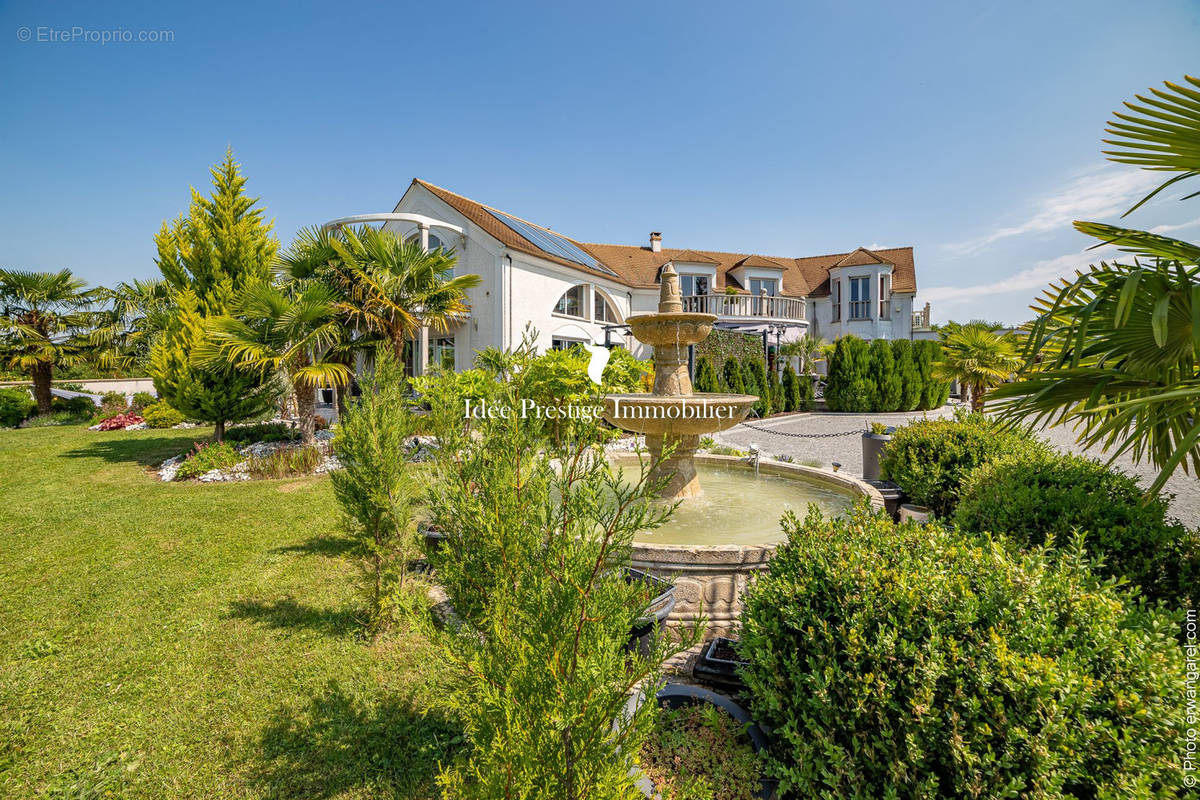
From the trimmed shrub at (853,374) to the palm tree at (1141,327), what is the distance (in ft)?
70.8

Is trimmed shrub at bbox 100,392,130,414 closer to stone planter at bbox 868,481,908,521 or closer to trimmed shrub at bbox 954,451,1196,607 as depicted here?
stone planter at bbox 868,481,908,521

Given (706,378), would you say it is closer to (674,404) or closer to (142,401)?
(674,404)

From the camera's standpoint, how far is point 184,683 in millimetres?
3695

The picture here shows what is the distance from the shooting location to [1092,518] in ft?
10.6

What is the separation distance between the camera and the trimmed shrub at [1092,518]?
9.61 ft

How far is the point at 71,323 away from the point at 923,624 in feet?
98.8

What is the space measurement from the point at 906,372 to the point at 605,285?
1529 centimetres

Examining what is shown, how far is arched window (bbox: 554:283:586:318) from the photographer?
20344 mm

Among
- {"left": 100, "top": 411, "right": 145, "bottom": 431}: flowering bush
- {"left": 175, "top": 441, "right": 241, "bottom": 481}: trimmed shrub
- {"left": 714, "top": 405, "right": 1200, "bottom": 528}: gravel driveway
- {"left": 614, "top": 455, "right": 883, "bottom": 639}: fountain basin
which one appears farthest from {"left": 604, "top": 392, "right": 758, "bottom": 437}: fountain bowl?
{"left": 100, "top": 411, "right": 145, "bottom": 431}: flowering bush

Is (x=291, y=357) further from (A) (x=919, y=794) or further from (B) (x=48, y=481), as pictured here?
(A) (x=919, y=794)

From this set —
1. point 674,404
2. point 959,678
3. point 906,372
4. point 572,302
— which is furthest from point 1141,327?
point 906,372

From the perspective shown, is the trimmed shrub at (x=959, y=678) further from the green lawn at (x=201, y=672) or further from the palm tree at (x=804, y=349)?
the palm tree at (x=804, y=349)

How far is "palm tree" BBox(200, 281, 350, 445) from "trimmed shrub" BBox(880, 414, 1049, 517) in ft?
36.7

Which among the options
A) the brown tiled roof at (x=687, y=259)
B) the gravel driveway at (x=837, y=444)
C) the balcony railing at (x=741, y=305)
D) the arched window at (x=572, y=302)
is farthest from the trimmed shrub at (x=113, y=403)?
the balcony railing at (x=741, y=305)
